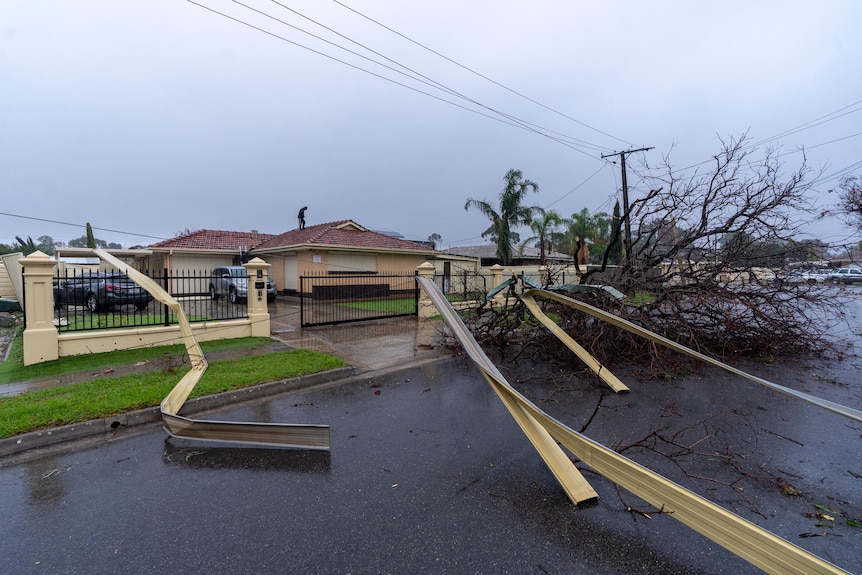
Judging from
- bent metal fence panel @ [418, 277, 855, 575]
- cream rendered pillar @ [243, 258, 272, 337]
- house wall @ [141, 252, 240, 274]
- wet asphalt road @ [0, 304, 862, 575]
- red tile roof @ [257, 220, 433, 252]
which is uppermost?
red tile roof @ [257, 220, 433, 252]

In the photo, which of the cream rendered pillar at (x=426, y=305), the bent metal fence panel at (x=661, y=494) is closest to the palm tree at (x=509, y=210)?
the cream rendered pillar at (x=426, y=305)

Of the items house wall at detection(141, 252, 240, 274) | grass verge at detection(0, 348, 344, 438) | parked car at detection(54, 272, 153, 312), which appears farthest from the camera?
house wall at detection(141, 252, 240, 274)

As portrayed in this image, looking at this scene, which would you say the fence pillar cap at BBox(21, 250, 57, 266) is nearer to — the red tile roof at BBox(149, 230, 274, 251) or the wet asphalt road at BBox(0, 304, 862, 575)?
the wet asphalt road at BBox(0, 304, 862, 575)

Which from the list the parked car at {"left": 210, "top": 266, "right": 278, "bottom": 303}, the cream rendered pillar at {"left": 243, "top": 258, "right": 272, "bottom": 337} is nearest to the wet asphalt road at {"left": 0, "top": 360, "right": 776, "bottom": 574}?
the cream rendered pillar at {"left": 243, "top": 258, "right": 272, "bottom": 337}

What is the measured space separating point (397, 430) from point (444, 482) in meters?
1.17

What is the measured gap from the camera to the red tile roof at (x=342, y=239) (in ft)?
64.0

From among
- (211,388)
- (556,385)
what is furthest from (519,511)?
(211,388)

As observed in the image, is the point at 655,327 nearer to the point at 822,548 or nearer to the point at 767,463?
the point at 767,463

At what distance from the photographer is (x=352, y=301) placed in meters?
17.0

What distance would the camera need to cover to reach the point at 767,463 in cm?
355

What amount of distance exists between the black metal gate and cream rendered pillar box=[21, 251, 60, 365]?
4969 millimetres

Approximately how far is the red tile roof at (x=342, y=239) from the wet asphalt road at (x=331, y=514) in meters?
15.5

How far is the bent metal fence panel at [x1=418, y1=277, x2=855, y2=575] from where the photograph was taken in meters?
1.90

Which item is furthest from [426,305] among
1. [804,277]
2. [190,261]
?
[190,261]
